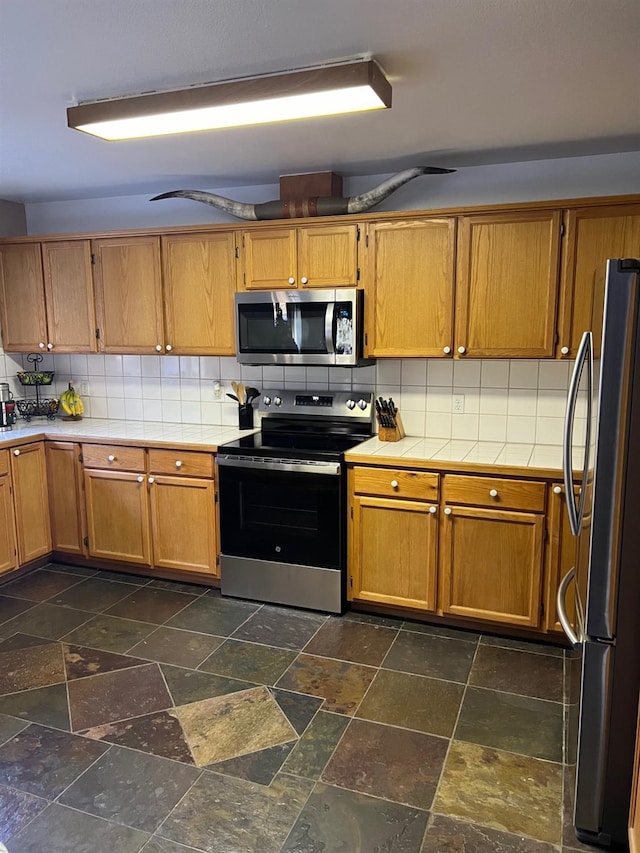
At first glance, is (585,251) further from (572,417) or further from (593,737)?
(593,737)

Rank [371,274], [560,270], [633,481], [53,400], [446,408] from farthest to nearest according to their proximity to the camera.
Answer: [53,400] → [446,408] → [371,274] → [560,270] → [633,481]

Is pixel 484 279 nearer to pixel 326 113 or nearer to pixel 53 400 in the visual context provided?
pixel 326 113

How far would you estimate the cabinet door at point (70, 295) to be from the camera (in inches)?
161

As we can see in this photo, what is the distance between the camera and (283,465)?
340cm

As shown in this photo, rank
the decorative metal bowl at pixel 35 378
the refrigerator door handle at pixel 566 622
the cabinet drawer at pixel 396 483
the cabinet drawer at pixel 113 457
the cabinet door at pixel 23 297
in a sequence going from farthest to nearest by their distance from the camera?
the decorative metal bowl at pixel 35 378
the cabinet door at pixel 23 297
the cabinet drawer at pixel 113 457
the cabinet drawer at pixel 396 483
the refrigerator door handle at pixel 566 622

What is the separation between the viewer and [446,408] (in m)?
3.70

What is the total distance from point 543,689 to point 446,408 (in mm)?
1593

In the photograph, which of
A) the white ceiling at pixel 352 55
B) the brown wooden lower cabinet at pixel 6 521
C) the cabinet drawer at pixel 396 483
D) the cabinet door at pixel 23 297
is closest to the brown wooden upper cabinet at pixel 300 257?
the white ceiling at pixel 352 55

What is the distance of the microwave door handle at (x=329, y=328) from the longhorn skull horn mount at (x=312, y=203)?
541 millimetres

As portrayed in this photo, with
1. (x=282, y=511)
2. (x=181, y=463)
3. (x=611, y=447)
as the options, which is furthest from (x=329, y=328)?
(x=611, y=447)

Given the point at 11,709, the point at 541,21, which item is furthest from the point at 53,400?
the point at 541,21

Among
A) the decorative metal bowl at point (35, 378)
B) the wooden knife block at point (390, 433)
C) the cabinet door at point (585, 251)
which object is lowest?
the wooden knife block at point (390, 433)

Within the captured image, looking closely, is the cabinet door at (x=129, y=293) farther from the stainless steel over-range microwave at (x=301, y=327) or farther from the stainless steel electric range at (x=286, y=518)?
the stainless steel electric range at (x=286, y=518)

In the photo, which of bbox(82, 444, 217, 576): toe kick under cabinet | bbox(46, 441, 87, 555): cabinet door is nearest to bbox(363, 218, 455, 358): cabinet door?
bbox(82, 444, 217, 576): toe kick under cabinet
